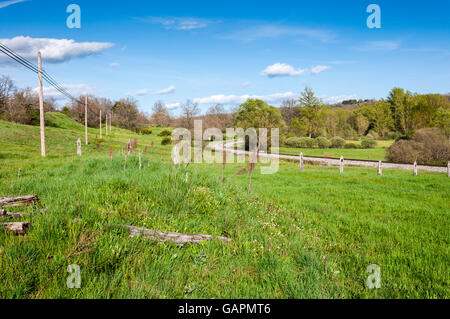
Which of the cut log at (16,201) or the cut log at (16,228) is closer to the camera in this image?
the cut log at (16,228)

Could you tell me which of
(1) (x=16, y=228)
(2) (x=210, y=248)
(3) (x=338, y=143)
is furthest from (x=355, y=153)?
(1) (x=16, y=228)

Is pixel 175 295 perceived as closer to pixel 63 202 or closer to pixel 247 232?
pixel 247 232

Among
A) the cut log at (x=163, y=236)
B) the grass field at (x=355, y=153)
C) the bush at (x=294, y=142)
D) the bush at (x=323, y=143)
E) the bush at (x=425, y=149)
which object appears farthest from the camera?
the bush at (x=294, y=142)

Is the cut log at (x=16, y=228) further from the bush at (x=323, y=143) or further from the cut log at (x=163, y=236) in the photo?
the bush at (x=323, y=143)

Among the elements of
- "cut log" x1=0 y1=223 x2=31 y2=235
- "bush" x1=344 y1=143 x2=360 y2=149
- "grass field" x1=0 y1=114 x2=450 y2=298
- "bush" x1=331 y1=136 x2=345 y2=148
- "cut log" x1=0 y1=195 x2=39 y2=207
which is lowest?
"grass field" x1=0 y1=114 x2=450 y2=298

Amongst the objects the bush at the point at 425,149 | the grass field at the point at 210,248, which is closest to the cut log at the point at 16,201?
the grass field at the point at 210,248

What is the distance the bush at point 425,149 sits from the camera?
2588 cm

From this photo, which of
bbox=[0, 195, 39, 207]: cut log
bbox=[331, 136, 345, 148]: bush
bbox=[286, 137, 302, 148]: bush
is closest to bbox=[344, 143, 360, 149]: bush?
bbox=[331, 136, 345, 148]: bush

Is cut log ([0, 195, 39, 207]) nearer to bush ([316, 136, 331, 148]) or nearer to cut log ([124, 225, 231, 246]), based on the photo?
cut log ([124, 225, 231, 246])

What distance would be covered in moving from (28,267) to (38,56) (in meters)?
21.9

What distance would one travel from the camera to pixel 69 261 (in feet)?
9.38

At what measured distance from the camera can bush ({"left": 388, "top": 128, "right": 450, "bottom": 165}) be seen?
25.9 m

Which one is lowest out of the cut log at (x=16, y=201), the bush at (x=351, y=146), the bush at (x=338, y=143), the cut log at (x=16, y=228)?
the cut log at (x=16, y=228)
